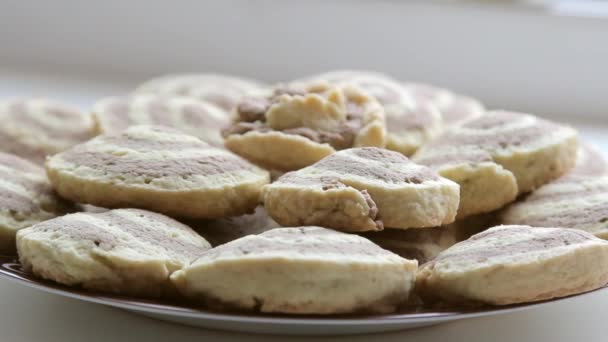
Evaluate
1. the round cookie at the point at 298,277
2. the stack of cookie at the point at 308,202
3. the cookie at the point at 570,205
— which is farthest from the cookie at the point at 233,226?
the cookie at the point at 570,205

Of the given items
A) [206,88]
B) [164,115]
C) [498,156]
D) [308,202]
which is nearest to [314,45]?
[206,88]

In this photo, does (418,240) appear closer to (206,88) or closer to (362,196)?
(362,196)

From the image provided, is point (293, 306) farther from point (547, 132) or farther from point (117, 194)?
point (547, 132)

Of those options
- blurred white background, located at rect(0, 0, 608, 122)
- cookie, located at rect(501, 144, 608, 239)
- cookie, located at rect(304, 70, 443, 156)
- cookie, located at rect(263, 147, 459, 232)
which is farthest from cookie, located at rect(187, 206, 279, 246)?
blurred white background, located at rect(0, 0, 608, 122)

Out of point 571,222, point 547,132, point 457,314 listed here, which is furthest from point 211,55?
point 457,314

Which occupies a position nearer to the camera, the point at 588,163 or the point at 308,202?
the point at 308,202

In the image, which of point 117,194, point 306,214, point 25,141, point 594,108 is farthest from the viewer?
point 594,108

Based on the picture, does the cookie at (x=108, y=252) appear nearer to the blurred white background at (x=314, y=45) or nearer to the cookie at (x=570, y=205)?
the cookie at (x=570, y=205)
